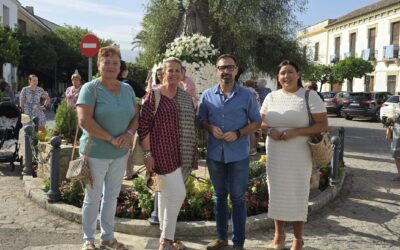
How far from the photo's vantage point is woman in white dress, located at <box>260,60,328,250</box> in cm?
432

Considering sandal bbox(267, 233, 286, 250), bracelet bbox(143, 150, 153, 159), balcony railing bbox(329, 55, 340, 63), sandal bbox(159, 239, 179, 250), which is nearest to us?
bracelet bbox(143, 150, 153, 159)

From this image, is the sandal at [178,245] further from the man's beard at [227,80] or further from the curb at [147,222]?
the man's beard at [227,80]

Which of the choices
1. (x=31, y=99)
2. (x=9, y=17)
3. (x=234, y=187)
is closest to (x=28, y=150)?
(x=31, y=99)

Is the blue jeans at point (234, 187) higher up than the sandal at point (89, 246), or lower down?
higher up

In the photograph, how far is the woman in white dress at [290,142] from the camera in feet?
14.2

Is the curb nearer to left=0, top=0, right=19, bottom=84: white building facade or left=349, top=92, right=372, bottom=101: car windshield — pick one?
→ left=349, top=92, right=372, bottom=101: car windshield

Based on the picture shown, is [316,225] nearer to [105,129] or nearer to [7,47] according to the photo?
[105,129]

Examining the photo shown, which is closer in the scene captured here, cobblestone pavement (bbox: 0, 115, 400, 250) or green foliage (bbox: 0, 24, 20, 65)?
cobblestone pavement (bbox: 0, 115, 400, 250)

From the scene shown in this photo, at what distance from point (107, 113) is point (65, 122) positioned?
436 centimetres

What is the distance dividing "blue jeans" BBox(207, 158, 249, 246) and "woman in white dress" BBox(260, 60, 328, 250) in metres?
0.36

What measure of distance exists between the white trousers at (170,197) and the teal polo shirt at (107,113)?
0.55 metres

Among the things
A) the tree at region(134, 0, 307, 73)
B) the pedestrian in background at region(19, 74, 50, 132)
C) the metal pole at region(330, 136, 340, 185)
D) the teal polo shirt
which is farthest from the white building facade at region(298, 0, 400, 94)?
the teal polo shirt

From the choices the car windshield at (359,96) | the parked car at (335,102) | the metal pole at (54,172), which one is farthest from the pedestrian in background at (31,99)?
the parked car at (335,102)

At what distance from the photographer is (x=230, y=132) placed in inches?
164
